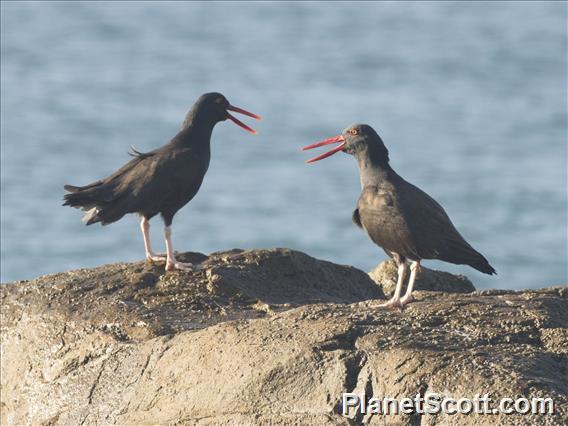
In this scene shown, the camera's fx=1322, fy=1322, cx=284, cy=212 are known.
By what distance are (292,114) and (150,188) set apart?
2115 cm

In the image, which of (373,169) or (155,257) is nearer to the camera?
(373,169)

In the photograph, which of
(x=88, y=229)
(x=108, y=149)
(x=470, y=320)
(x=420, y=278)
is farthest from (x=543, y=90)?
(x=470, y=320)

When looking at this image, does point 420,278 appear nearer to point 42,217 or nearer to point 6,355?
point 6,355

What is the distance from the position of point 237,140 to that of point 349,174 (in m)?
3.35

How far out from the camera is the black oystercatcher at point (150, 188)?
10.5 meters

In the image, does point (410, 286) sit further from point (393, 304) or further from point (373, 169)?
point (373, 169)

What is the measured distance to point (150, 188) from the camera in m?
10.6

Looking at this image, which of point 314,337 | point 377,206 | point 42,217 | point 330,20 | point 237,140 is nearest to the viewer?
point 314,337

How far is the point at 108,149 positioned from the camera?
97.7 feet

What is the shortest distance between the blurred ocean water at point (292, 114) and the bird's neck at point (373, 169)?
11.7 m

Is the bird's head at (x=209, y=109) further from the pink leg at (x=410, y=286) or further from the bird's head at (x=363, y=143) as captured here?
the pink leg at (x=410, y=286)

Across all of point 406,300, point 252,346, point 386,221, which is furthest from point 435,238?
point 252,346

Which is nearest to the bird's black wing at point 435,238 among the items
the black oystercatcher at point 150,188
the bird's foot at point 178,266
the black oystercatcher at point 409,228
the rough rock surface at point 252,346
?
the black oystercatcher at point 409,228

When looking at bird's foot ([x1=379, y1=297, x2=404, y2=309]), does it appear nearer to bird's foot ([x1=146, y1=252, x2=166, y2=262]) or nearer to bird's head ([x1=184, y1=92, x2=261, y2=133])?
bird's foot ([x1=146, y1=252, x2=166, y2=262])
